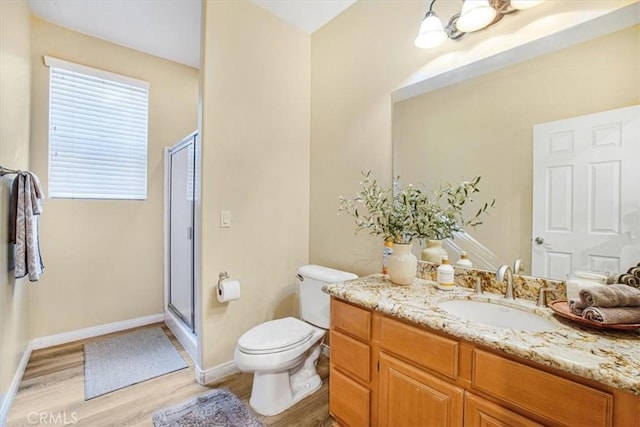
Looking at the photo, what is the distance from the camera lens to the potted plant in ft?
4.94

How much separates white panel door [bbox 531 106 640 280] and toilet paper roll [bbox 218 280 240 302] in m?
A: 1.72

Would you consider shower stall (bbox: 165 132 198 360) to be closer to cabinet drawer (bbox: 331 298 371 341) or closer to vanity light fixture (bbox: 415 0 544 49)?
cabinet drawer (bbox: 331 298 371 341)

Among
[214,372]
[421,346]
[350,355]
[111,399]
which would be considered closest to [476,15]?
[421,346]

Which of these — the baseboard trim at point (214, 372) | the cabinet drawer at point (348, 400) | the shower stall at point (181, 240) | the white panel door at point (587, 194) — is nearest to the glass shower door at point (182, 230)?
the shower stall at point (181, 240)

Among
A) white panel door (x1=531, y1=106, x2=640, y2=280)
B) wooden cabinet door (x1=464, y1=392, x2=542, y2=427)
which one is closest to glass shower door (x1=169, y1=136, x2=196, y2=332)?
wooden cabinet door (x1=464, y1=392, x2=542, y2=427)

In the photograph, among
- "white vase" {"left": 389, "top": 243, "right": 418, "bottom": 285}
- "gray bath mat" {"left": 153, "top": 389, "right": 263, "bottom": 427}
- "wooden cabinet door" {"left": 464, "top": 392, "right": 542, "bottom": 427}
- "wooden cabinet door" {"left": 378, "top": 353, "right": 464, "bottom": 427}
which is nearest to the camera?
"wooden cabinet door" {"left": 464, "top": 392, "right": 542, "bottom": 427}

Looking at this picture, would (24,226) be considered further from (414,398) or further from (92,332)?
(414,398)

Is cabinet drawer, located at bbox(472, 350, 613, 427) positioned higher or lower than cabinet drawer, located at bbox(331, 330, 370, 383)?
higher

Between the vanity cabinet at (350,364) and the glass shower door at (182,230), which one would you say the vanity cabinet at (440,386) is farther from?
the glass shower door at (182,230)

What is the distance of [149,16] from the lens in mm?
2359

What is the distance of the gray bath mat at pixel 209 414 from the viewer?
1.60 metres

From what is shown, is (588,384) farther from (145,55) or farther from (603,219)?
(145,55)

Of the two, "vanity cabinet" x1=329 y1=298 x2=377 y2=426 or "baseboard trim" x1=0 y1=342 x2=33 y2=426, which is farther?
"baseboard trim" x1=0 y1=342 x2=33 y2=426

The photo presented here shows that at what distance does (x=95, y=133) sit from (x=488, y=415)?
345cm
